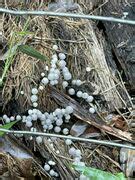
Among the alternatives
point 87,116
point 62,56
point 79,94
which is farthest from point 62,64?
point 87,116

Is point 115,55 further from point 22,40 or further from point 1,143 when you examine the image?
point 1,143

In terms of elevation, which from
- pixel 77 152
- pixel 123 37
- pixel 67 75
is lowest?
pixel 77 152

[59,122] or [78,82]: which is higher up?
[78,82]

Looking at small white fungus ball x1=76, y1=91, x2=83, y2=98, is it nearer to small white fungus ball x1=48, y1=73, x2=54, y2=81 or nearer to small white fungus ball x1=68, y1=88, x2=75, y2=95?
small white fungus ball x1=68, y1=88, x2=75, y2=95

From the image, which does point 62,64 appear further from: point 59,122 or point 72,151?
point 72,151

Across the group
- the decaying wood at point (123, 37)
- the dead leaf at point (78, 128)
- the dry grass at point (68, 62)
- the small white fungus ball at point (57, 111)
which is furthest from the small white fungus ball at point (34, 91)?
the decaying wood at point (123, 37)

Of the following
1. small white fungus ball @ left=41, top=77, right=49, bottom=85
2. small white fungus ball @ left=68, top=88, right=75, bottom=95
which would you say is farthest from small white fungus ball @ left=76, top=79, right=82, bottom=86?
small white fungus ball @ left=41, top=77, right=49, bottom=85

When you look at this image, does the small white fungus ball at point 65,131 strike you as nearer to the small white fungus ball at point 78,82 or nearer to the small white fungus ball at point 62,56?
the small white fungus ball at point 78,82
